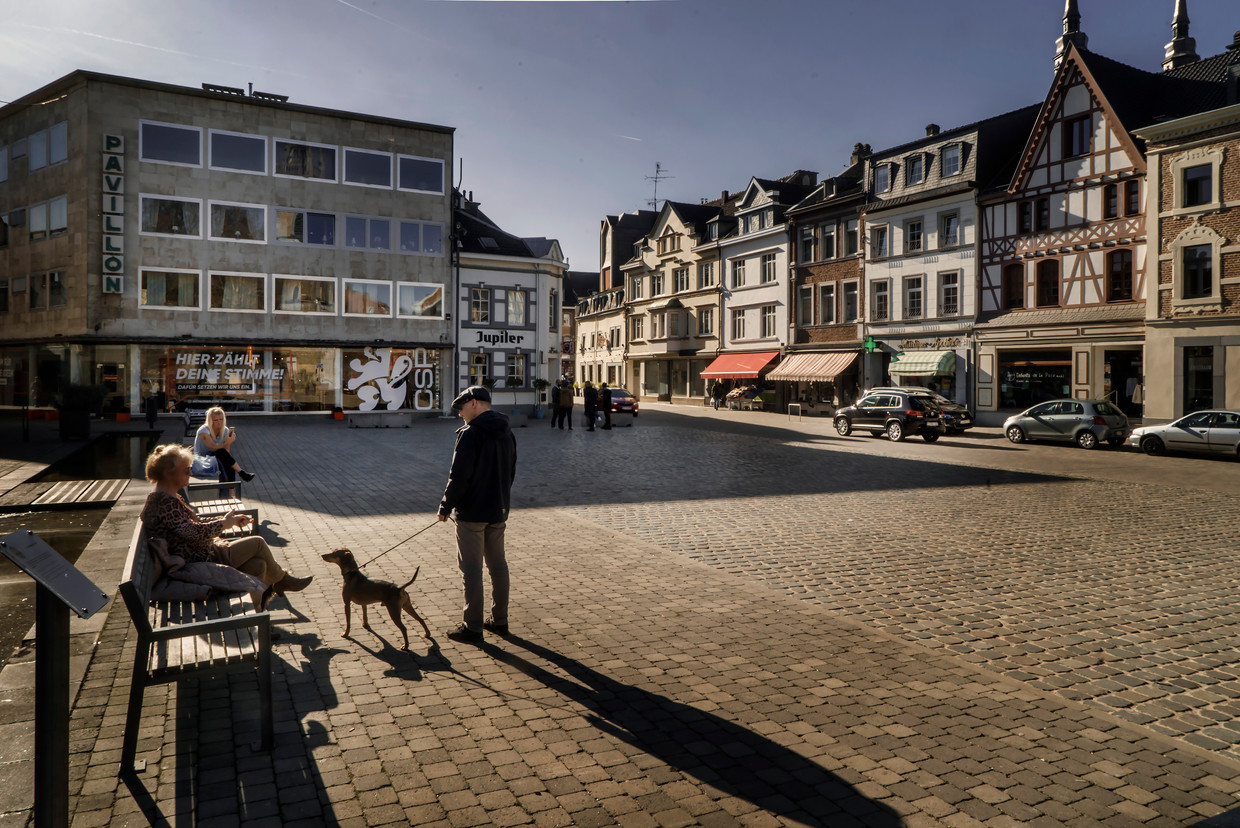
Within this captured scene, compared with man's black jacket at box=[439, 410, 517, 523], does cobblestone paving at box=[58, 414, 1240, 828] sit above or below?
below

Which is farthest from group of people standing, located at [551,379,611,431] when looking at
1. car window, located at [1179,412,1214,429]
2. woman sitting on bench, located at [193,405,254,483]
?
woman sitting on bench, located at [193,405,254,483]

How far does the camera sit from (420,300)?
40.2m

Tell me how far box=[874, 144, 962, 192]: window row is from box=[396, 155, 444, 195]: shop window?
20883mm

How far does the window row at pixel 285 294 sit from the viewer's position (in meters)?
35.4

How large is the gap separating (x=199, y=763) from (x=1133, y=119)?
120 ft

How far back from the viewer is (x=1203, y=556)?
9.52 m

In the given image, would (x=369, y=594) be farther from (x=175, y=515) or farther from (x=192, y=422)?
(x=192, y=422)

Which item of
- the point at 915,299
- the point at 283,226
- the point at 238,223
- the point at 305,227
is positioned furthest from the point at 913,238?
the point at 238,223

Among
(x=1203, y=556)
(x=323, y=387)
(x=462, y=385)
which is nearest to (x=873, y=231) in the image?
(x=462, y=385)

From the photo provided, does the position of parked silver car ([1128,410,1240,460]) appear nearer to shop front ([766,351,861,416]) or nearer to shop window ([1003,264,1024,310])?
shop window ([1003,264,1024,310])

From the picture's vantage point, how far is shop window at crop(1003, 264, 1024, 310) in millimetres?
34938

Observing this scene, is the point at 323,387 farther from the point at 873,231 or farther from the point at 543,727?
the point at 543,727

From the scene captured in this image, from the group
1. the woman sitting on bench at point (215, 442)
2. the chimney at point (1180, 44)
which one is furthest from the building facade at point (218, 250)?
the chimney at point (1180, 44)

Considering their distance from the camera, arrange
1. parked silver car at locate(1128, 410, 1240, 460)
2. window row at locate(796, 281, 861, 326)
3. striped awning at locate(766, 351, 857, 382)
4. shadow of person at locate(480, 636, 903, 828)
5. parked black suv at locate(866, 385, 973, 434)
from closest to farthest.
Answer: shadow of person at locate(480, 636, 903, 828) → parked silver car at locate(1128, 410, 1240, 460) → parked black suv at locate(866, 385, 973, 434) → striped awning at locate(766, 351, 857, 382) → window row at locate(796, 281, 861, 326)
